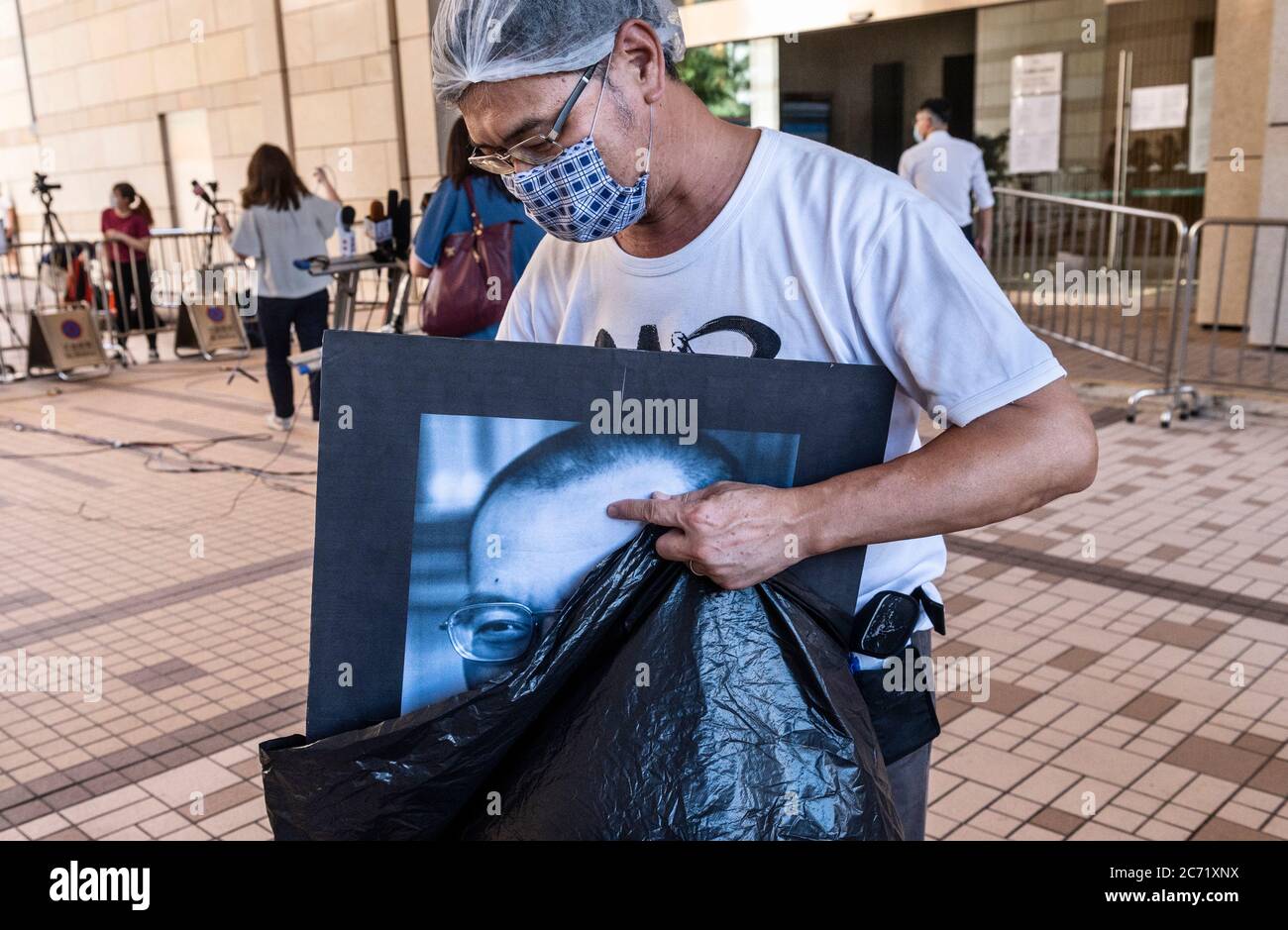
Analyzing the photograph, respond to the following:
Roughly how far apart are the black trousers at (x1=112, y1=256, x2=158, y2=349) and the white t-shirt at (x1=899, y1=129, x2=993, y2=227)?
8149 millimetres

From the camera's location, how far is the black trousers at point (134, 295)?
40.7 feet

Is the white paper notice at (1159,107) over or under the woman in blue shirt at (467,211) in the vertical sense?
over

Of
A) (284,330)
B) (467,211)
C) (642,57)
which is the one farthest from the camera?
(284,330)

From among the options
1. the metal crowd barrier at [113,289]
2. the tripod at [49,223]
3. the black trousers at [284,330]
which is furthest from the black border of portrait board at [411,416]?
the tripod at [49,223]

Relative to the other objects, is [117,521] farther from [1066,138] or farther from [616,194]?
[1066,138]

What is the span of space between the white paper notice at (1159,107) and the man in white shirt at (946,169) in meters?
2.52

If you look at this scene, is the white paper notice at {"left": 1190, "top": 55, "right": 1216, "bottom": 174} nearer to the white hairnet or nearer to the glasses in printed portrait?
the white hairnet

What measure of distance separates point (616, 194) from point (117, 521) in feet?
18.0

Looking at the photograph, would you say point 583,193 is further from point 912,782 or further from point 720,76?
point 720,76

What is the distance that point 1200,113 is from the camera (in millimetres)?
10469

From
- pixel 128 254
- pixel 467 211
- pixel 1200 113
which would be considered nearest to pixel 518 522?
pixel 467 211

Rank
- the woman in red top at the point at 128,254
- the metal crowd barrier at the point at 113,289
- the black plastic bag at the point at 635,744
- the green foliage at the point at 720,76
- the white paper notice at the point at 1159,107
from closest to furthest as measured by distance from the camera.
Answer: the black plastic bag at the point at 635,744
the white paper notice at the point at 1159,107
the metal crowd barrier at the point at 113,289
the woman in red top at the point at 128,254
the green foliage at the point at 720,76

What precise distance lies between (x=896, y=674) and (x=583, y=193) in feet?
2.44

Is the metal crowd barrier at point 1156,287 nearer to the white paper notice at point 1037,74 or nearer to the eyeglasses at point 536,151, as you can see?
the white paper notice at point 1037,74
